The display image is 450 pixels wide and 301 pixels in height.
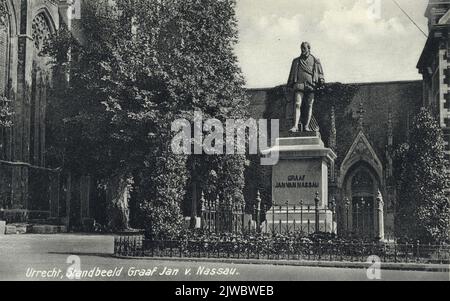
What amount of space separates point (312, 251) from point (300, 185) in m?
2.20

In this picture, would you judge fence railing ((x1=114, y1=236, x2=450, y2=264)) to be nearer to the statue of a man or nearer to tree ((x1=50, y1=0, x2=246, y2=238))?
the statue of a man

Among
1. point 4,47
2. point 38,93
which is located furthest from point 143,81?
point 38,93

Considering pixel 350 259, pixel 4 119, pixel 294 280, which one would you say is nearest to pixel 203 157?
pixel 4 119

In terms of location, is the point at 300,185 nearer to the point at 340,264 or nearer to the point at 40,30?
A: the point at 340,264

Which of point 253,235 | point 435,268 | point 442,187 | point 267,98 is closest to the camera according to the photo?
point 435,268

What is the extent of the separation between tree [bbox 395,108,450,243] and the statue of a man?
183 inches

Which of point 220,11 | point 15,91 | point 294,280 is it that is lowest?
point 294,280

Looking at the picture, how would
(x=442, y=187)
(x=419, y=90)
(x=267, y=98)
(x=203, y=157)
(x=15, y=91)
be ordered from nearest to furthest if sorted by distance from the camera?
(x=442, y=187), (x=203, y=157), (x=15, y=91), (x=419, y=90), (x=267, y=98)

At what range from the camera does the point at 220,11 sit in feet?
113

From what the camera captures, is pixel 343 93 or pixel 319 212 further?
pixel 343 93

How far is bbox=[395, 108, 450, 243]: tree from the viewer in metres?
20.1

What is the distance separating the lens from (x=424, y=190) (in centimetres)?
2122

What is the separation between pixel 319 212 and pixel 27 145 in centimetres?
3012

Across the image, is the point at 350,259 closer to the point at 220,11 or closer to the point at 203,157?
the point at 203,157
